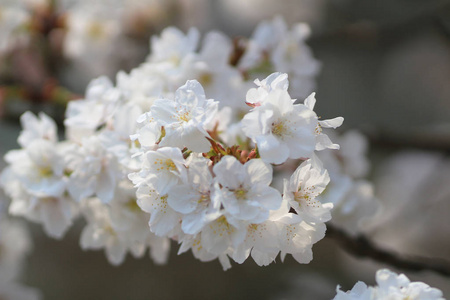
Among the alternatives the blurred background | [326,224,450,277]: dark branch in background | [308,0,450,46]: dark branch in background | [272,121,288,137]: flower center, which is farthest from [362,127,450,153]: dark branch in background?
[272,121,288,137]: flower center

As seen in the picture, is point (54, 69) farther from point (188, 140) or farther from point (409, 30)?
point (409, 30)

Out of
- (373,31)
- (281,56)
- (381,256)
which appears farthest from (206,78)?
(373,31)

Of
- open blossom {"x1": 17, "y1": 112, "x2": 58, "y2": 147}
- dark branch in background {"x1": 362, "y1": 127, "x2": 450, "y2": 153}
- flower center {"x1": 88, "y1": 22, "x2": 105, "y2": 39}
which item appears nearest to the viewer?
open blossom {"x1": 17, "y1": 112, "x2": 58, "y2": 147}

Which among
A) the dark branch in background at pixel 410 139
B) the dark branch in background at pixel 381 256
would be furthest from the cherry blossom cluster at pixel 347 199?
the dark branch in background at pixel 410 139

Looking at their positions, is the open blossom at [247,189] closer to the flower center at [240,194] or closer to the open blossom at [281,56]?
the flower center at [240,194]

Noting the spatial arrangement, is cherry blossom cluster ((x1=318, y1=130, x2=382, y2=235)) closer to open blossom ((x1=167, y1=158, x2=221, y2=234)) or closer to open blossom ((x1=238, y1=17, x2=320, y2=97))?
open blossom ((x1=238, y1=17, x2=320, y2=97))

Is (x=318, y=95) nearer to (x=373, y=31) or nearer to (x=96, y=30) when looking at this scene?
(x=373, y=31)
